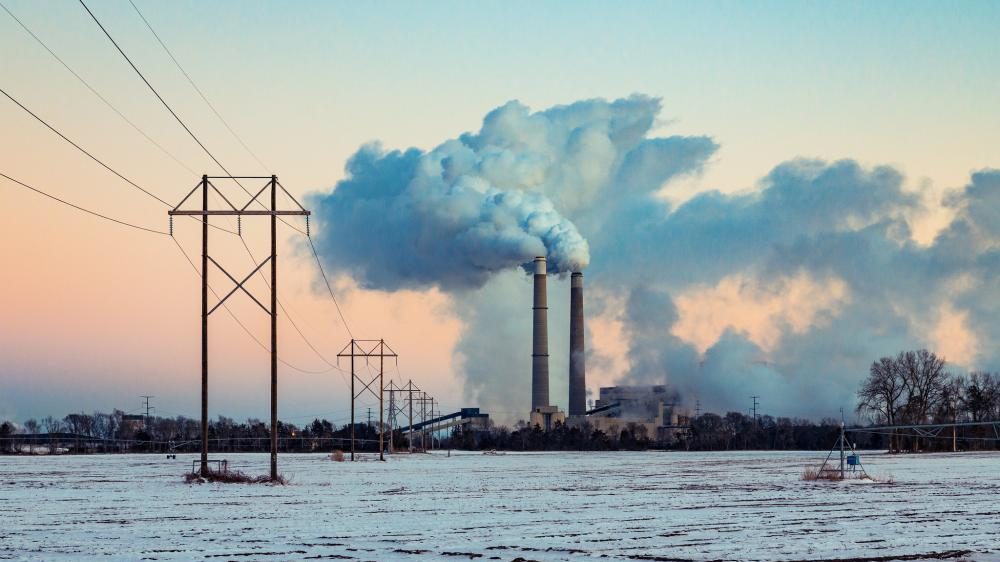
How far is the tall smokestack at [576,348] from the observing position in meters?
137

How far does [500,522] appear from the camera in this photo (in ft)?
87.5

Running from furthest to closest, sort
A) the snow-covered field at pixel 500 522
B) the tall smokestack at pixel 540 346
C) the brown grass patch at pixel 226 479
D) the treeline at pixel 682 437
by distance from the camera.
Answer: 1. the treeline at pixel 682 437
2. the tall smokestack at pixel 540 346
3. the brown grass patch at pixel 226 479
4. the snow-covered field at pixel 500 522

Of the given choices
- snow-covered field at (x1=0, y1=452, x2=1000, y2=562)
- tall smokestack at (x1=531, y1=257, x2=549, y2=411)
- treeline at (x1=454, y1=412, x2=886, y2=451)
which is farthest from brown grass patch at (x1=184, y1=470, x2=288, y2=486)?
treeline at (x1=454, y1=412, x2=886, y2=451)

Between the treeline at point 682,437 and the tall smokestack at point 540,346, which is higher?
the tall smokestack at point 540,346

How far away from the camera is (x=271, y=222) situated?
4706 cm

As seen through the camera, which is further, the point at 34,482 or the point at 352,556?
the point at 34,482

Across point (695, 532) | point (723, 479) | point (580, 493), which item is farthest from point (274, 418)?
point (695, 532)

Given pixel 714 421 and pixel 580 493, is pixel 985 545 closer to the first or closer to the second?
pixel 580 493

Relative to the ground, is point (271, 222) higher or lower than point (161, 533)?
higher

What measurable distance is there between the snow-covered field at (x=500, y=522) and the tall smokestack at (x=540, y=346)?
3280 inches

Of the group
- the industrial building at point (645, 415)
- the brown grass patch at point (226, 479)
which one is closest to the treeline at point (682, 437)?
the industrial building at point (645, 415)

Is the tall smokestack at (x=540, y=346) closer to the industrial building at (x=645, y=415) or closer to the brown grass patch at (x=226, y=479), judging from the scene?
the industrial building at (x=645, y=415)

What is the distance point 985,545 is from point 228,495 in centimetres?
2492

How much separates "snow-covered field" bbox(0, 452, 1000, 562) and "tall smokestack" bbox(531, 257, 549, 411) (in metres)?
83.3
